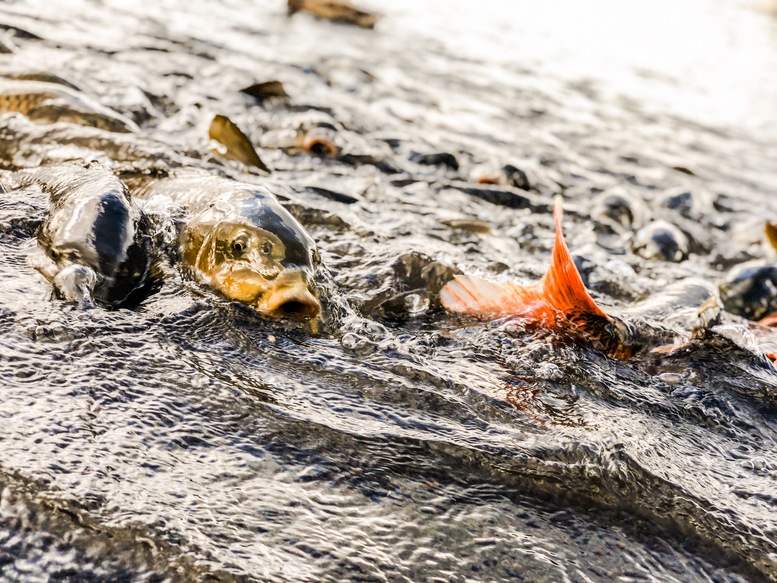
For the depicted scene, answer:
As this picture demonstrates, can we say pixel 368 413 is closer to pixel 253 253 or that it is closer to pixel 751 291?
pixel 253 253

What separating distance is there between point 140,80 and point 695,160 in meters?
5.32

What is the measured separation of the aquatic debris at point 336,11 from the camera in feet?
33.1

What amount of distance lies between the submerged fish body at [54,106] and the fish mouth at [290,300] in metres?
2.19

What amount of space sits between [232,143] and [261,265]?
203 cm

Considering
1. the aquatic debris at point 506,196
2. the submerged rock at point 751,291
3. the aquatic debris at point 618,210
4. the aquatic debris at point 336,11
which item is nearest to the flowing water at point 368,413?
the aquatic debris at point 506,196

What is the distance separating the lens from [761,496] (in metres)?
2.27

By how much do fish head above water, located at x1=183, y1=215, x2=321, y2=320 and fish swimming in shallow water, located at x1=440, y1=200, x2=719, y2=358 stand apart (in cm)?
65

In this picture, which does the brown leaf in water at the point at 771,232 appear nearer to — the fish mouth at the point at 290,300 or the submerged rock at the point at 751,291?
the submerged rock at the point at 751,291

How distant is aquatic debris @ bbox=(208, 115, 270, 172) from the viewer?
4.46 m

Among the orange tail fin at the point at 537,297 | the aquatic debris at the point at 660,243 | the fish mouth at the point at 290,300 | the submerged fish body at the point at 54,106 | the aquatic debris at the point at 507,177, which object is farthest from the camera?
the aquatic debris at the point at 507,177

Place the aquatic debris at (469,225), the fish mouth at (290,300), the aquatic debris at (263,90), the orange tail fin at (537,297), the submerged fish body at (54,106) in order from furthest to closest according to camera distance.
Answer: the aquatic debris at (263,90) < the aquatic debris at (469,225) < the submerged fish body at (54,106) < the orange tail fin at (537,297) < the fish mouth at (290,300)

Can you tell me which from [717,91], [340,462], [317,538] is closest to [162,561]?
[317,538]

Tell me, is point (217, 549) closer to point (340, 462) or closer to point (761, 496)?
point (340, 462)

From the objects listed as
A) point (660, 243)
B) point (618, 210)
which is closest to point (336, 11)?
point (618, 210)
